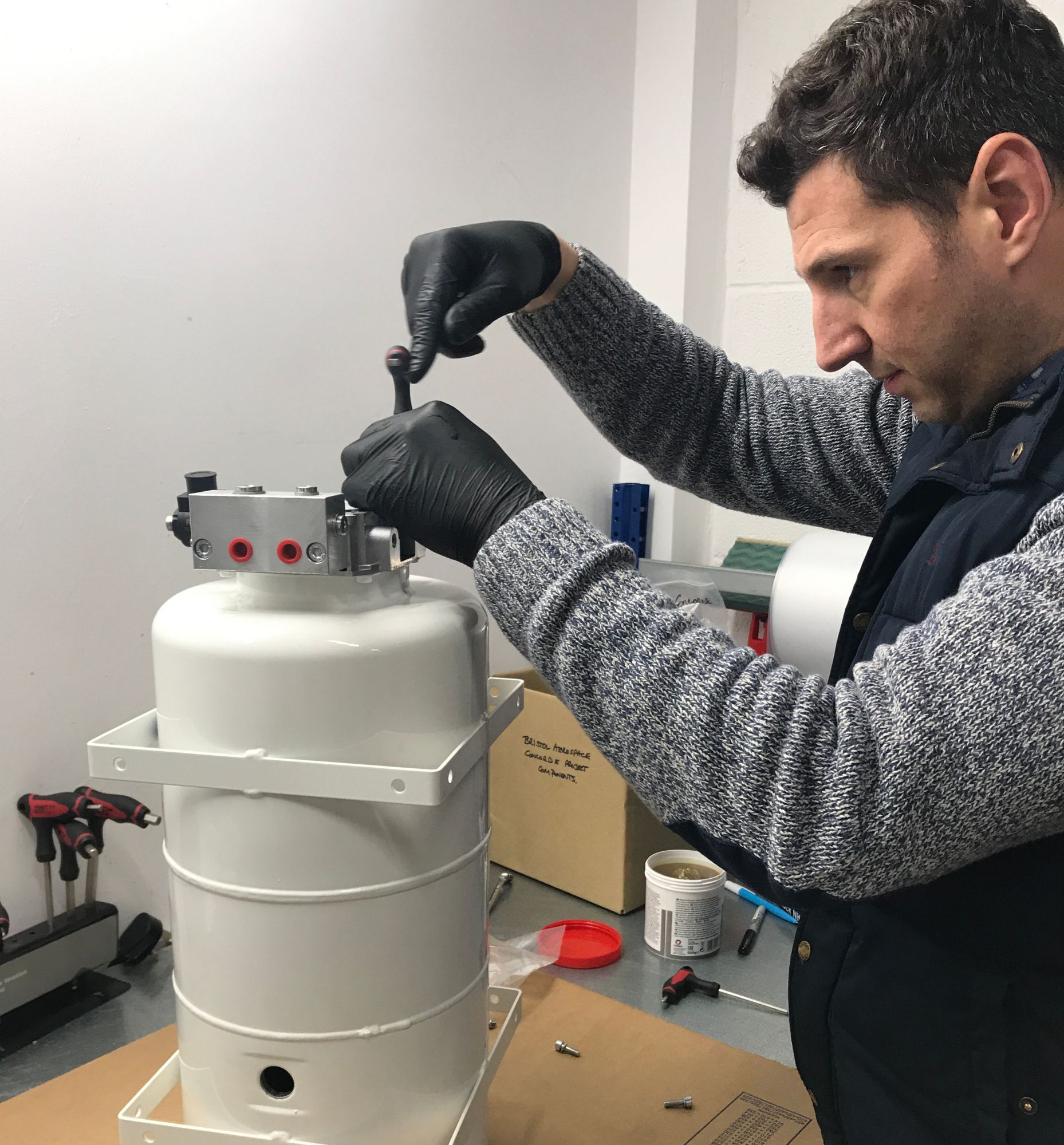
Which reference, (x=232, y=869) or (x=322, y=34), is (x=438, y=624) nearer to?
(x=232, y=869)

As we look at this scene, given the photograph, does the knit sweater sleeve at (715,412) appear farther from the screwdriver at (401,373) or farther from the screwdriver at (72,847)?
the screwdriver at (72,847)

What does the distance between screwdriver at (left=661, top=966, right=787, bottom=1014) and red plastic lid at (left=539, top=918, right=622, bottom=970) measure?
0.10 m

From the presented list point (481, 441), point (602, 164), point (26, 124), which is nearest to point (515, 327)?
point (481, 441)

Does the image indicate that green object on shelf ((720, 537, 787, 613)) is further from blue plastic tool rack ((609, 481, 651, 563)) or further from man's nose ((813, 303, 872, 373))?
man's nose ((813, 303, 872, 373))

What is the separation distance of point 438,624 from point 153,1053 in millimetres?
670

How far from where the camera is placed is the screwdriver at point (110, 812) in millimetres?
1101

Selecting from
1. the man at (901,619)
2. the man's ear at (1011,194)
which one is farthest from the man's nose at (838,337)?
the man's ear at (1011,194)

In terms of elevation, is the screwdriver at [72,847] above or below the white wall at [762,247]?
below

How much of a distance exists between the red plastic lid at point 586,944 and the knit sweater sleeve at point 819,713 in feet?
2.26

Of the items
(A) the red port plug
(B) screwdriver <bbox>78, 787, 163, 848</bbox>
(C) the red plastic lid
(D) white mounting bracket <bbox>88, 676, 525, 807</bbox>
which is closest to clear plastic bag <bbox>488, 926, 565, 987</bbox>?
(C) the red plastic lid

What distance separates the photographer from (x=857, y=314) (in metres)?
0.73

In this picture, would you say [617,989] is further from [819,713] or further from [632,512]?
[632,512]

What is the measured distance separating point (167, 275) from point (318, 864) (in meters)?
0.87

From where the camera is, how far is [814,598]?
1315 mm
